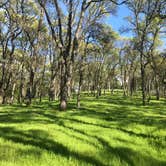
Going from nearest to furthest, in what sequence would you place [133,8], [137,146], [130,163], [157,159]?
1. [130,163]
2. [157,159]
3. [137,146]
4. [133,8]

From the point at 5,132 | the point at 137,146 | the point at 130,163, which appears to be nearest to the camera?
the point at 130,163

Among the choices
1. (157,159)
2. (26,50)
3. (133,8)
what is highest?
(133,8)

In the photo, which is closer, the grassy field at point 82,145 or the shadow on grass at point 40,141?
the grassy field at point 82,145

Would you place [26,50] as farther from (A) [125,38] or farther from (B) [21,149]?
(B) [21,149]

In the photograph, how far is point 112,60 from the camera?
81.9 m

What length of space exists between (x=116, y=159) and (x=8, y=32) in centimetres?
3586

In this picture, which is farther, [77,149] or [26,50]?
[26,50]

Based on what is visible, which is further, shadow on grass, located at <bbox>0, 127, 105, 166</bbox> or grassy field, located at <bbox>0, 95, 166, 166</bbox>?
shadow on grass, located at <bbox>0, 127, 105, 166</bbox>

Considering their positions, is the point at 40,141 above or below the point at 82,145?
above

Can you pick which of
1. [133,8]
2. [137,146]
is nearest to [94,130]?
[137,146]

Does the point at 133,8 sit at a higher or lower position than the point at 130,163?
higher

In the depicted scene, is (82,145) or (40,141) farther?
(40,141)

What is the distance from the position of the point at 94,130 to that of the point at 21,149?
4.97m

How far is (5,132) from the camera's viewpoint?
1286 cm
